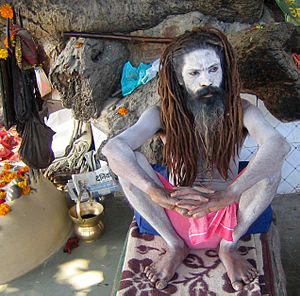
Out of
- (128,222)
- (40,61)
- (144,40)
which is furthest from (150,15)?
(128,222)

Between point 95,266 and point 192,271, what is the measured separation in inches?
49.0

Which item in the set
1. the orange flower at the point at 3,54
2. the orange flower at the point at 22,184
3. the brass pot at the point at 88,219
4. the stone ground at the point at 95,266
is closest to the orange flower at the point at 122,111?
the brass pot at the point at 88,219

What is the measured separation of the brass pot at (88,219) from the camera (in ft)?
13.2

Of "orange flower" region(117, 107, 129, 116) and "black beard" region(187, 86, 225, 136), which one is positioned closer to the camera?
"black beard" region(187, 86, 225, 136)

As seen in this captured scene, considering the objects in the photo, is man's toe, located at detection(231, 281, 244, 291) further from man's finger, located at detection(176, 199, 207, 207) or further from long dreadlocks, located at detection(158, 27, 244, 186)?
long dreadlocks, located at detection(158, 27, 244, 186)

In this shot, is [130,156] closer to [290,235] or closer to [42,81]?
[290,235]

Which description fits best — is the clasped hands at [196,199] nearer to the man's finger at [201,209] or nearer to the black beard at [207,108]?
the man's finger at [201,209]

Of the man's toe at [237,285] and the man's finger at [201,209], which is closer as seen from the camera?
the man's finger at [201,209]

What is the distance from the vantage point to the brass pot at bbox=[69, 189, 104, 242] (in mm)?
4016

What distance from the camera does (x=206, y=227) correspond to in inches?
113

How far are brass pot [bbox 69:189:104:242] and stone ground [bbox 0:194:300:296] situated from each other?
0.27 feet

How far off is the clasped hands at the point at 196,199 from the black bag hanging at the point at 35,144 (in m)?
1.54

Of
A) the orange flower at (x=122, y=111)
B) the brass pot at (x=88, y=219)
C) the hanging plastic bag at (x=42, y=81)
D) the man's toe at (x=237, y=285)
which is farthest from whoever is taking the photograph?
the hanging plastic bag at (x=42, y=81)

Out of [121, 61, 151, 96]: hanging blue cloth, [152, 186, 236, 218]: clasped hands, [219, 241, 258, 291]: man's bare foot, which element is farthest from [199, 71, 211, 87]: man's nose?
[121, 61, 151, 96]: hanging blue cloth
